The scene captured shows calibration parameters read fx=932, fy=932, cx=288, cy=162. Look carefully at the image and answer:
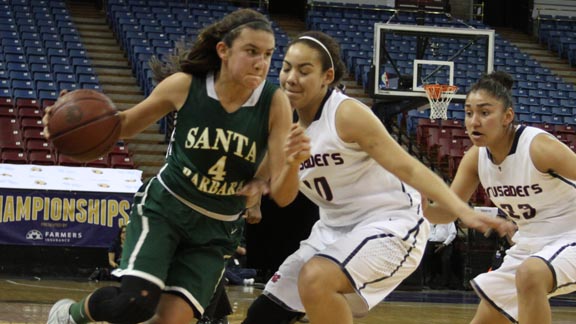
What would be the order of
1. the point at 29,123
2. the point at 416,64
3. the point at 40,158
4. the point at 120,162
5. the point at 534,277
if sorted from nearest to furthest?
the point at 534,277 < the point at 40,158 < the point at 120,162 < the point at 29,123 < the point at 416,64

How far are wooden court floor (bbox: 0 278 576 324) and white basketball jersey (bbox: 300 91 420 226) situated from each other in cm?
345

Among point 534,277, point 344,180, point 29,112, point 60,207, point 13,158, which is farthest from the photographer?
point 29,112

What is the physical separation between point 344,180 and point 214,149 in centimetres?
76

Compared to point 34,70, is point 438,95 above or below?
below

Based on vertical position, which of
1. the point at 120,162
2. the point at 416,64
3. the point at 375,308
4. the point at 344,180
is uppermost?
the point at 344,180

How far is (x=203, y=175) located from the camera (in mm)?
4086

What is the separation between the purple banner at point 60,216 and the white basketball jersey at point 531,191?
27.0ft

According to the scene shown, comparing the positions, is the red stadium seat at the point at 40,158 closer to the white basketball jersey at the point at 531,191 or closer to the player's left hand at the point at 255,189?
the white basketball jersey at the point at 531,191

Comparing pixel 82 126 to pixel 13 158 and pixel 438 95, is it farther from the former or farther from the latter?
pixel 438 95

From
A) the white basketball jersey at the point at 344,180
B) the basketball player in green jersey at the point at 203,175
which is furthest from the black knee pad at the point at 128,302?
the white basketball jersey at the point at 344,180

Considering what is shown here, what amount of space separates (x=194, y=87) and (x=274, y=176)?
551 millimetres

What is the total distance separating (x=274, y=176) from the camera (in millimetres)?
4090

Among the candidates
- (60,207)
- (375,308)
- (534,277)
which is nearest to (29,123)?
(60,207)

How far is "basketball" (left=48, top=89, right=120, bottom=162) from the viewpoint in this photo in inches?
160
